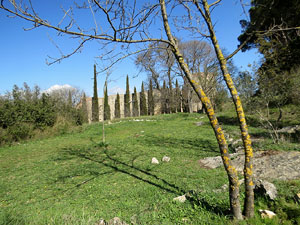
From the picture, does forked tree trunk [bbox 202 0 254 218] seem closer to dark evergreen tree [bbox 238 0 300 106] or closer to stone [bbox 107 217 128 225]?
stone [bbox 107 217 128 225]

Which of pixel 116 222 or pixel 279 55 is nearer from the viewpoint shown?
pixel 116 222

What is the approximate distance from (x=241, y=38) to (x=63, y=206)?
16644 millimetres

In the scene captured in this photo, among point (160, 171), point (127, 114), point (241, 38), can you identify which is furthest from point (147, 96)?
point (160, 171)

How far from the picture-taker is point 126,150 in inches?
309

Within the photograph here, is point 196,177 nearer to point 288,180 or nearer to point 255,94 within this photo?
point 288,180

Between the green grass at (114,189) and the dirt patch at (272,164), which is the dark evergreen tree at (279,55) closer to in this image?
the dirt patch at (272,164)

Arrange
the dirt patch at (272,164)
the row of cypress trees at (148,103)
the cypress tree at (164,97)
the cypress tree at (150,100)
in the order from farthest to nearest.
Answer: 1. the cypress tree at (150,100)
2. the cypress tree at (164,97)
3. the row of cypress trees at (148,103)
4. the dirt patch at (272,164)

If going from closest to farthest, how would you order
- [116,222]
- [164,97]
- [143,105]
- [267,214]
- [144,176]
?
[267,214] → [116,222] → [144,176] → [164,97] → [143,105]

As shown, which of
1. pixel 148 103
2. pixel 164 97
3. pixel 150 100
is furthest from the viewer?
pixel 148 103

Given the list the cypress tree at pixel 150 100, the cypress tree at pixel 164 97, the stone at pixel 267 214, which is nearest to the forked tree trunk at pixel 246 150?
the stone at pixel 267 214

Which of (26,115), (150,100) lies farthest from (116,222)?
(150,100)

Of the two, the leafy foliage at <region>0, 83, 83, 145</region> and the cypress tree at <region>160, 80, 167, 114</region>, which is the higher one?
the cypress tree at <region>160, 80, 167, 114</region>

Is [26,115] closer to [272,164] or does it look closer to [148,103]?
[272,164]

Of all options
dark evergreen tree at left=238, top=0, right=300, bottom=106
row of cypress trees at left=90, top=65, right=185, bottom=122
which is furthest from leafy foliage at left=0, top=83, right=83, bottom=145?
row of cypress trees at left=90, top=65, right=185, bottom=122
